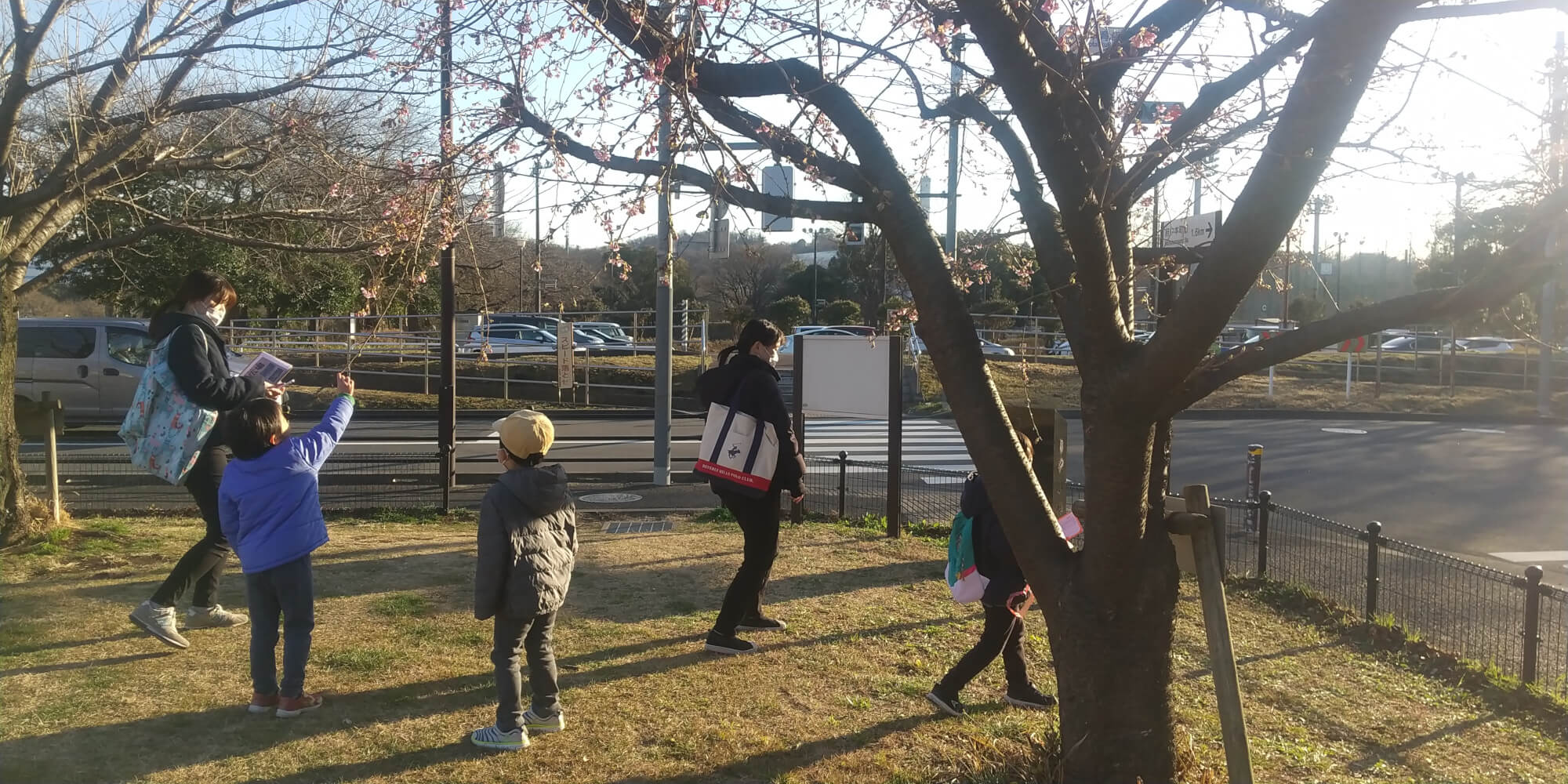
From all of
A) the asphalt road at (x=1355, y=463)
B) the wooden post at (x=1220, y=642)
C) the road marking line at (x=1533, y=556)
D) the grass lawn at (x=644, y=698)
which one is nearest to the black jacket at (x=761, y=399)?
the grass lawn at (x=644, y=698)

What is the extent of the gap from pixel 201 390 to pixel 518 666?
208 centimetres

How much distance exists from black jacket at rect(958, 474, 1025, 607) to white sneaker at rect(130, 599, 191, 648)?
375 centimetres

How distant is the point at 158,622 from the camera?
4773mm

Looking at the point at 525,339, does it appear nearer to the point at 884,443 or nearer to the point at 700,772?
the point at 884,443

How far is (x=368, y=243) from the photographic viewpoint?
719cm

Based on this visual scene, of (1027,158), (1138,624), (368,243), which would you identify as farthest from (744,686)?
(368,243)

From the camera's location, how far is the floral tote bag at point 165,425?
477cm

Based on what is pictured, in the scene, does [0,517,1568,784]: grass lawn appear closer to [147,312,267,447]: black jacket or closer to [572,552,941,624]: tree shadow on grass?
[572,552,941,624]: tree shadow on grass

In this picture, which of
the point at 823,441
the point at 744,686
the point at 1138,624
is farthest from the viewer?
the point at 823,441

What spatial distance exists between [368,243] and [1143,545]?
5840mm

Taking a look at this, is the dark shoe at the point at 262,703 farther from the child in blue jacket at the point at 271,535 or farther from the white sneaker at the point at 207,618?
the white sneaker at the point at 207,618

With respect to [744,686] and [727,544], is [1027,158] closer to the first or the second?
[744,686]

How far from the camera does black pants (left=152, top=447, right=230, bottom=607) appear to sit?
4848 mm

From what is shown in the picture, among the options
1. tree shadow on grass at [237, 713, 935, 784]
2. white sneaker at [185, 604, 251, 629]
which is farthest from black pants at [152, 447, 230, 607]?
tree shadow on grass at [237, 713, 935, 784]
